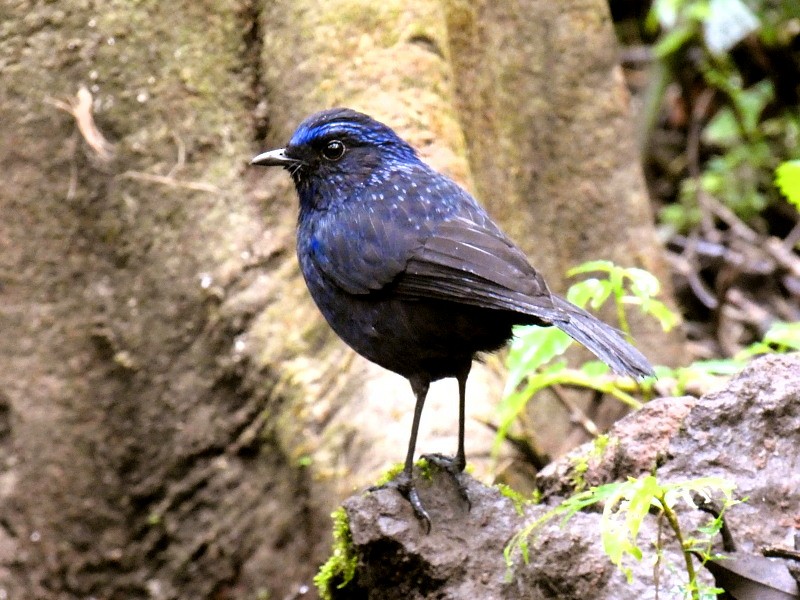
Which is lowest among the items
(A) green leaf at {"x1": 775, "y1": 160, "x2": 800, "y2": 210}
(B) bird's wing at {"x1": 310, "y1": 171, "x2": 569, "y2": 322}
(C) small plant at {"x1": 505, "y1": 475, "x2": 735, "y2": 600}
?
(C) small plant at {"x1": 505, "y1": 475, "x2": 735, "y2": 600}

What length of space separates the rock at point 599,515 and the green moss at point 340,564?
1.7 inches

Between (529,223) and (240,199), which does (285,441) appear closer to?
(240,199)

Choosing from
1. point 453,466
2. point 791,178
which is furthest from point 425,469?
point 791,178

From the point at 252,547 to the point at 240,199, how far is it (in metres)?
1.57

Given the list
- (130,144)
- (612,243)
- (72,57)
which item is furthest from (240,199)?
(612,243)

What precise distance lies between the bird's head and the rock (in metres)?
1.19

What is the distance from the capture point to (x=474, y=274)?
3303mm

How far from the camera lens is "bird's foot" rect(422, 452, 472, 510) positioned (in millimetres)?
3298

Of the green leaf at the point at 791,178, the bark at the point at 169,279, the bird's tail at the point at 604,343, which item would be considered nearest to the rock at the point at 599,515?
the bird's tail at the point at 604,343

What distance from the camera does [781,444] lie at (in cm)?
299

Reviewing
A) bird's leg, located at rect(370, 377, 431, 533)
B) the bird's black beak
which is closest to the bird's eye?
the bird's black beak

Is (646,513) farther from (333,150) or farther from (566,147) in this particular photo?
(566,147)

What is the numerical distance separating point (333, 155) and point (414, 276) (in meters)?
0.74

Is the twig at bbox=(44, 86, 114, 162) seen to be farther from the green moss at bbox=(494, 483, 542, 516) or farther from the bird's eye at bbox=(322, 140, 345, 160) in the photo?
the green moss at bbox=(494, 483, 542, 516)
